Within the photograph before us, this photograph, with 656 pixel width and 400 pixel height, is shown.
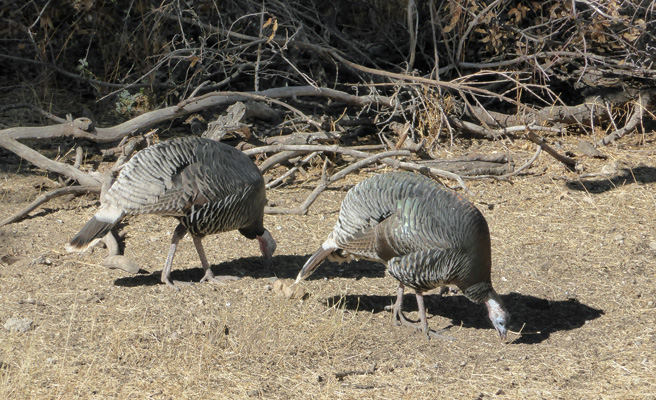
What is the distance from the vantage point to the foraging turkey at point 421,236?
4.89 metres

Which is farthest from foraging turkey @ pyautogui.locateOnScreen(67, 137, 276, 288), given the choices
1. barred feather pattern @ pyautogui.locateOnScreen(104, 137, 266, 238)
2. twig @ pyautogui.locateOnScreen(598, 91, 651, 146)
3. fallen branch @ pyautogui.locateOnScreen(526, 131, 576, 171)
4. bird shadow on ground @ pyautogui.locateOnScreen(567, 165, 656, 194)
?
twig @ pyautogui.locateOnScreen(598, 91, 651, 146)

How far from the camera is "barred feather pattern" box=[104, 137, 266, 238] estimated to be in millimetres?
5371

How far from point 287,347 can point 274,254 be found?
6.18 ft

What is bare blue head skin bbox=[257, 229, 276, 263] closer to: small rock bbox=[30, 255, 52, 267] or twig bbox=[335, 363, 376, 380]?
small rock bbox=[30, 255, 52, 267]

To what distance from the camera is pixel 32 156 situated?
23.7ft

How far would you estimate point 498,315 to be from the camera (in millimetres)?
5055

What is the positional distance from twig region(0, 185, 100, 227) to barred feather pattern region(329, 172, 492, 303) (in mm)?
3001

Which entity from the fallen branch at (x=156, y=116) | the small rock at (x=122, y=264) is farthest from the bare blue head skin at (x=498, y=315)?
the fallen branch at (x=156, y=116)

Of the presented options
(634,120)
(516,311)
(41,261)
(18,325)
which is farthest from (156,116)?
(634,120)

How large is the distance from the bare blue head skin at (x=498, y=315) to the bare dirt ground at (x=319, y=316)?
0.11 meters

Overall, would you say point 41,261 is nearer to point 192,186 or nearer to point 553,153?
point 192,186

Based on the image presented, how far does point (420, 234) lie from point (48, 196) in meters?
3.63

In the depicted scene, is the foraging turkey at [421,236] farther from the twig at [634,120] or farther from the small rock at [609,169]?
the twig at [634,120]

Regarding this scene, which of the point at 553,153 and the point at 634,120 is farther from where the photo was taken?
the point at 634,120
